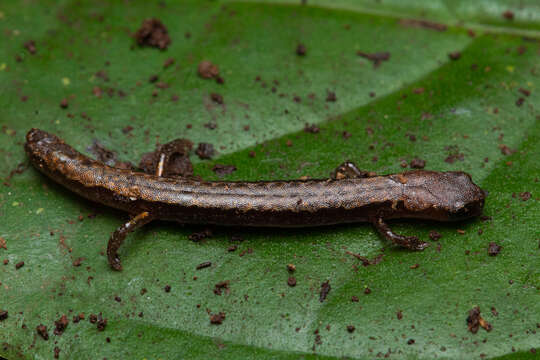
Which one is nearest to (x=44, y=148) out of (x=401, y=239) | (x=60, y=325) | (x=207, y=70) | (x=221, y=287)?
(x=60, y=325)

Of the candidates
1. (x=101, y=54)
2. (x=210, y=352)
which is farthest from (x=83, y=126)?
(x=210, y=352)

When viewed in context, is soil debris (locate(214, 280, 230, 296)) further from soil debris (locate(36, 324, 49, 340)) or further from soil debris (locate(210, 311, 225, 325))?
soil debris (locate(36, 324, 49, 340))

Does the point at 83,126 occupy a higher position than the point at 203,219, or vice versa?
the point at 83,126

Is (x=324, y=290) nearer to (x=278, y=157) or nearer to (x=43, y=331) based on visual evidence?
(x=278, y=157)

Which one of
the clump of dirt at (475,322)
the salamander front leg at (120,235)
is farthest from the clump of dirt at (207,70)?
the clump of dirt at (475,322)

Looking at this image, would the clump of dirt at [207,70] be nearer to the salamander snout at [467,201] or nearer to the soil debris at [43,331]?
the salamander snout at [467,201]

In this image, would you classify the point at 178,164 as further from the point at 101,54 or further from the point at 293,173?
the point at 101,54

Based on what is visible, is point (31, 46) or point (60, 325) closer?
point (60, 325)
